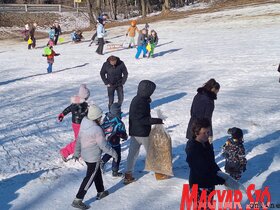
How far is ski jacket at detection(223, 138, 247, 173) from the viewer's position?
6.07 m

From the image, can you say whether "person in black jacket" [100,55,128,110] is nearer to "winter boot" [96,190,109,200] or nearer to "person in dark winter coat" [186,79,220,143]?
"person in dark winter coat" [186,79,220,143]

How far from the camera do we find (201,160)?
4578 mm

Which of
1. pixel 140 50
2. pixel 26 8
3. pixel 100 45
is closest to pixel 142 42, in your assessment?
pixel 140 50

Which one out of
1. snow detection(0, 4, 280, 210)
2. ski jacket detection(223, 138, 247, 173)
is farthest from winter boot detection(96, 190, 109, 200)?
ski jacket detection(223, 138, 247, 173)

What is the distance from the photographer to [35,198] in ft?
19.5

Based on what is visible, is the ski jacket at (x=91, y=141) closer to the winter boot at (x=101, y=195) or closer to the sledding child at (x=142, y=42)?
the winter boot at (x=101, y=195)

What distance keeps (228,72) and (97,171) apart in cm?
1012

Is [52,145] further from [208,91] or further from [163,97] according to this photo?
[163,97]

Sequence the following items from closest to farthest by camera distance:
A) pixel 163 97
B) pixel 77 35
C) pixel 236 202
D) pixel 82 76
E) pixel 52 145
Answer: pixel 236 202 < pixel 52 145 < pixel 163 97 < pixel 82 76 < pixel 77 35

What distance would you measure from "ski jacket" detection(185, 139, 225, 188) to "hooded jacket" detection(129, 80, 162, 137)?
1.50 metres

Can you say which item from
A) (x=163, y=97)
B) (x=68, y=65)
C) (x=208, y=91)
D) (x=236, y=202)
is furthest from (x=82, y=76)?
(x=236, y=202)

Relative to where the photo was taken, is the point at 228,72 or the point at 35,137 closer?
the point at 35,137

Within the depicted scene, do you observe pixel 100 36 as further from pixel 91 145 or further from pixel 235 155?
pixel 91 145

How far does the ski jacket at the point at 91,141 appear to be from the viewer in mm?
5434
